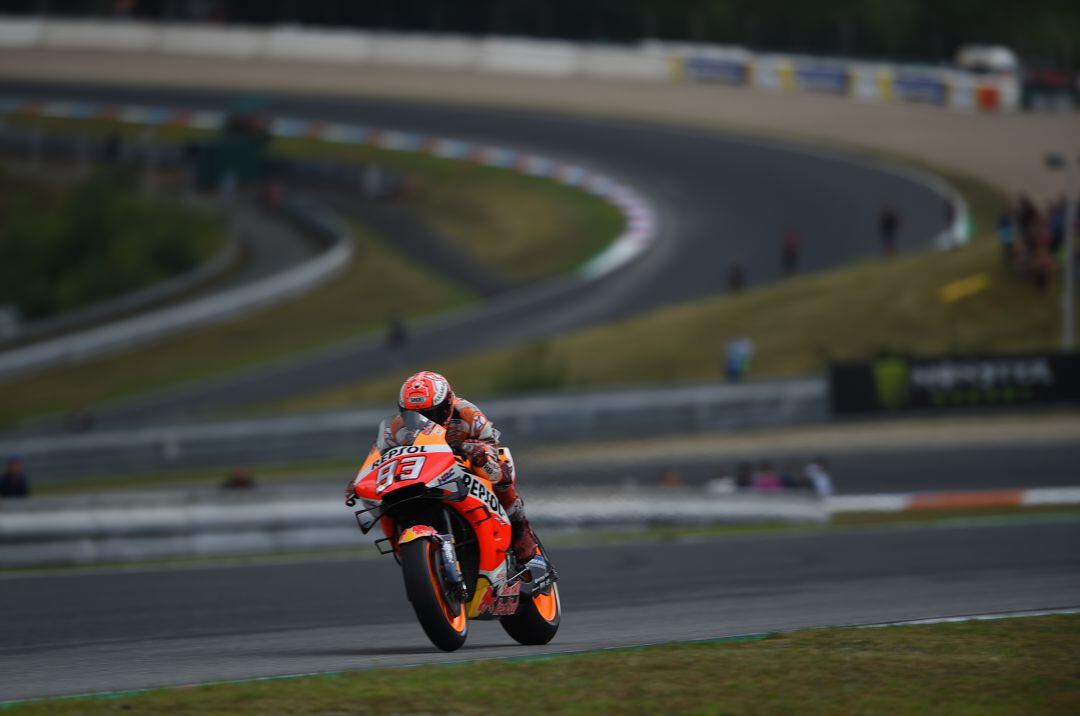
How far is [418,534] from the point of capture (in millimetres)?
7926

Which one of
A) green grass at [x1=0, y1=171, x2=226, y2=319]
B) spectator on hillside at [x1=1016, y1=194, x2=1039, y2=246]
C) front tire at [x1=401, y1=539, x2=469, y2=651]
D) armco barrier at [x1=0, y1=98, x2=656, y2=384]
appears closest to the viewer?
front tire at [x1=401, y1=539, x2=469, y2=651]

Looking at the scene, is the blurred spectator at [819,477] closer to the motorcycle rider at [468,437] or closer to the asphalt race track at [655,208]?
the motorcycle rider at [468,437]

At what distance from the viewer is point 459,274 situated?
46188 mm

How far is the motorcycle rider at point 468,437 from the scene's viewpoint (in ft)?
27.8

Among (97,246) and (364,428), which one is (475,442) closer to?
(364,428)

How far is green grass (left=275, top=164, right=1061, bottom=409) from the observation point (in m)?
33.4

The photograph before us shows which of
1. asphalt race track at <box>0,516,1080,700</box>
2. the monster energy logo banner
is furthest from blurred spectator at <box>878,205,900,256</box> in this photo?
asphalt race track at <box>0,516,1080,700</box>

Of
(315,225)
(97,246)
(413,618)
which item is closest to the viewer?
(413,618)

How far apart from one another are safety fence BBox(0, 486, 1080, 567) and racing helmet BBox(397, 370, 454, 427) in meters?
4.42

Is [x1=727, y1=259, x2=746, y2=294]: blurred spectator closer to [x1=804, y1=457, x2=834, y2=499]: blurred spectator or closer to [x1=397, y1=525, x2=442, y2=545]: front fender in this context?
[x1=804, y1=457, x2=834, y2=499]: blurred spectator

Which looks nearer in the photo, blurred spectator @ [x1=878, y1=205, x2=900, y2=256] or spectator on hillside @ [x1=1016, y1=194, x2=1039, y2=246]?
spectator on hillside @ [x1=1016, y1=194, x2=1039, y2=246]

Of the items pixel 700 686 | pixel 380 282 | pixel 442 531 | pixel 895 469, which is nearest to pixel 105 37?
pixel 380 282

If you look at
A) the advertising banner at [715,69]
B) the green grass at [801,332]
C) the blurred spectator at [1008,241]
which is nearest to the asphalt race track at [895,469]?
the green grass at [801,332]

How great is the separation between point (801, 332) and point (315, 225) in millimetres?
20775
